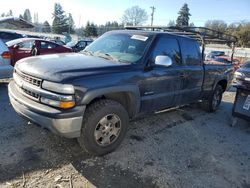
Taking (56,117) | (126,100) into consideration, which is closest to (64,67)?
(56,117)

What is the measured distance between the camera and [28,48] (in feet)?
34.2

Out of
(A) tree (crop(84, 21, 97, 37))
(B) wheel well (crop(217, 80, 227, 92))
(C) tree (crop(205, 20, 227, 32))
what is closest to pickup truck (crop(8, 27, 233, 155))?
(B) wheel well (crop(217, 80, 227, 92))

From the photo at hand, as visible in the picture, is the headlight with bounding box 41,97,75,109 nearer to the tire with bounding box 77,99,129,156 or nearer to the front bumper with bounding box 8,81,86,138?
the front bumper with bounding box 8,81,86,138

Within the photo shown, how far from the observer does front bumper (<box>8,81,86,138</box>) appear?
3002mm

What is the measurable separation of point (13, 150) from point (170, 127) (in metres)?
3.00

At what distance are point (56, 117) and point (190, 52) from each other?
3.30 m

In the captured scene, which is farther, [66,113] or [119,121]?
[119,121]

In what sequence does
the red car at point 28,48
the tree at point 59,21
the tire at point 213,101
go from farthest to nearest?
1. the tree at point 59,21
2. the red car at point 28,48
3. the tire at point 213,101

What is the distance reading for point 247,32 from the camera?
4766 cm

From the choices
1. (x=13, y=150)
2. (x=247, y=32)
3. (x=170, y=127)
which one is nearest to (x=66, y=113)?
(x=13, y=150)

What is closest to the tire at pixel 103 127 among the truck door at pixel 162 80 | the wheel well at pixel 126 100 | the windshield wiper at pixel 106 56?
the wheel well at pixel 126 100

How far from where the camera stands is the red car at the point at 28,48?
973cm

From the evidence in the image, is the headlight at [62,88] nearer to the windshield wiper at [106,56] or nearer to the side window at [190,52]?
the windshield wiper at [106,56]

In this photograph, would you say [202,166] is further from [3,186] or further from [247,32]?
[247,32]
